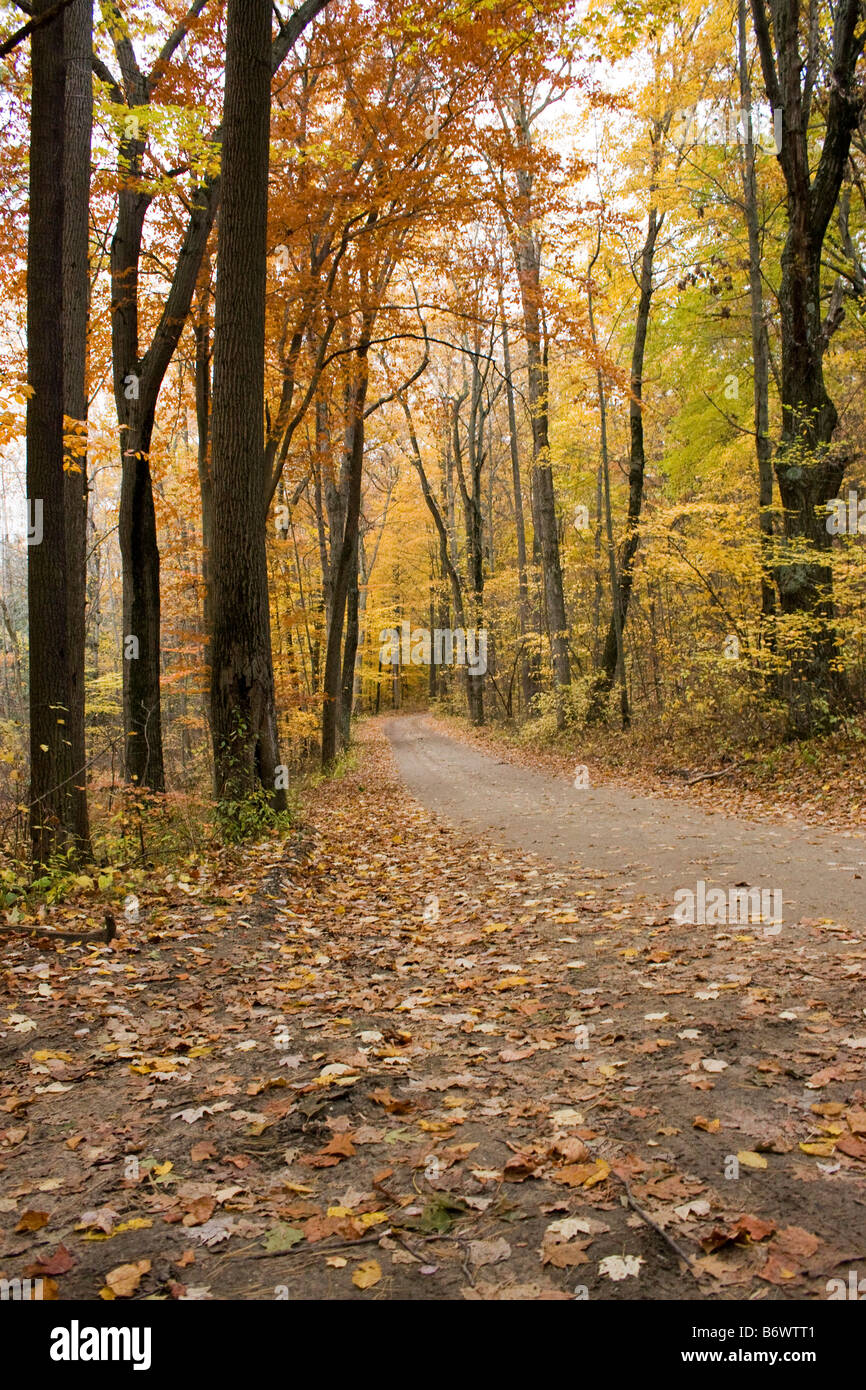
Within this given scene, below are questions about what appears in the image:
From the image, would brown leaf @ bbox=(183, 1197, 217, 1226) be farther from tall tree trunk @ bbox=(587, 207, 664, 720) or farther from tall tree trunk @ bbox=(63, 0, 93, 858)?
tall tree trunk @ bbox=(587, 207, 664, 720)

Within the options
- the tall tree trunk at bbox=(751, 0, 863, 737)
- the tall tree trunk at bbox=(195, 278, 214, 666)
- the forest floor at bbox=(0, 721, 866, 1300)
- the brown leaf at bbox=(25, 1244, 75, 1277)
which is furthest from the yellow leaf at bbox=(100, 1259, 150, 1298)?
the tall tree trunk at bbox=(751, 0, 863, 737)

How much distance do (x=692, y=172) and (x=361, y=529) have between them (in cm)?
2458

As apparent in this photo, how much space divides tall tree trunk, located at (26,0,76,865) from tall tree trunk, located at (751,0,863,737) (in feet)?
32.8

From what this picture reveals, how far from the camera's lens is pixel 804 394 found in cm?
1220

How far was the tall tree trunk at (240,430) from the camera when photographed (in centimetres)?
807

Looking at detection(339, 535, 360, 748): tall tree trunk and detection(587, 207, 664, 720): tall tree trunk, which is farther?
detection(339, 535, 360, 748): tall tree trunk

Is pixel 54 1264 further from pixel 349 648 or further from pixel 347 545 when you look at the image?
pixel 349 648

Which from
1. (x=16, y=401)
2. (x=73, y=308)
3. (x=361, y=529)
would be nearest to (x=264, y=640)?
(x=16, y=401)

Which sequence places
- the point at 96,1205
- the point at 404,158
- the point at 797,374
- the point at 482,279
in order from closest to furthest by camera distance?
the point at 96,1205
the point at 404,158
the point at 797,374
the point at 482,279

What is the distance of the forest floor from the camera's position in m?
2.29

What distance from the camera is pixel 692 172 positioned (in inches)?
607

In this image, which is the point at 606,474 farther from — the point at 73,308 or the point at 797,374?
the point at 73,308

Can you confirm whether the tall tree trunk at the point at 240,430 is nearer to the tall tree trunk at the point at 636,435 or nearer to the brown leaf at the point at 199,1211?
the brown leaf at the point at 199,1211

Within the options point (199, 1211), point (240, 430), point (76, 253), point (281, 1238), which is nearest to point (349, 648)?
point (240, 430)
